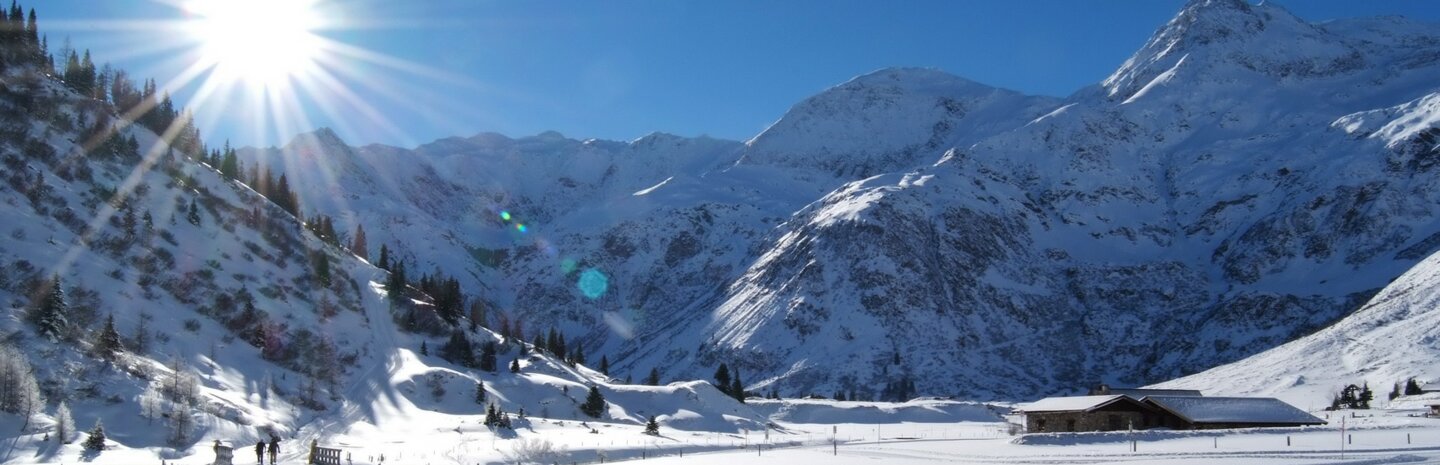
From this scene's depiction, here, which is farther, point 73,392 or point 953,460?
point 73,392

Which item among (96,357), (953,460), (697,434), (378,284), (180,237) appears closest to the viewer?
(953,460)

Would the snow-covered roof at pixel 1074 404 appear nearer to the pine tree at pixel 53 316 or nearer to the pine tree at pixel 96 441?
the pine tree at pixel 96 441

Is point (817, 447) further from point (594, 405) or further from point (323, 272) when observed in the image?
point (323, 272)

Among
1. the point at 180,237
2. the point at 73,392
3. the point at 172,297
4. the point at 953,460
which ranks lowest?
the point at 953,460

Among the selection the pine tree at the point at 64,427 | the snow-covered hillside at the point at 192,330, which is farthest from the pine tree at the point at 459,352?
the pine tree at the point at 64,427

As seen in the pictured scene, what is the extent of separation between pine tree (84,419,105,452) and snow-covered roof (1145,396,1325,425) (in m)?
66.8

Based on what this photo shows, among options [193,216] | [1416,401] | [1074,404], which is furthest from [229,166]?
[1416,401]

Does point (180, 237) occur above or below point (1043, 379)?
above

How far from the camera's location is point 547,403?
344ft

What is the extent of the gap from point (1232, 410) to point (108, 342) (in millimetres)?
81666

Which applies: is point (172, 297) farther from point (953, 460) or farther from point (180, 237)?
point (953, 460)

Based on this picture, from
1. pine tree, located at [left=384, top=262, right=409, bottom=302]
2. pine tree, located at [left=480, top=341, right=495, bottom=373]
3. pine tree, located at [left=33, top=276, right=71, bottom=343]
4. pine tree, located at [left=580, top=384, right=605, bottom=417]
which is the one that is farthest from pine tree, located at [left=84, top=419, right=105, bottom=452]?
pine tree, located at [left=384, top=262, right=409, bottom=302]

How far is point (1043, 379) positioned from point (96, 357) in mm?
147111

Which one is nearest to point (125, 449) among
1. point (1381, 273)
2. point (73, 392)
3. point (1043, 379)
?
point (73, 392)
